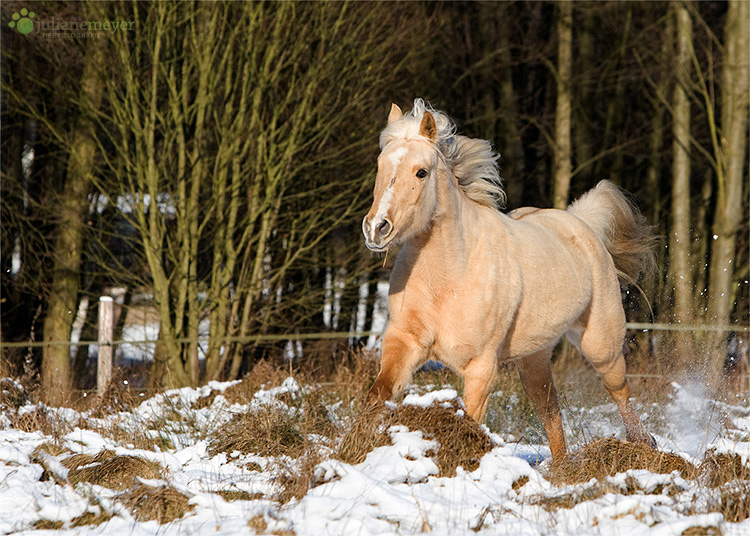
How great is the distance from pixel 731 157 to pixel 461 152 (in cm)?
766

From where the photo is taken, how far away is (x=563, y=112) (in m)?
13.1

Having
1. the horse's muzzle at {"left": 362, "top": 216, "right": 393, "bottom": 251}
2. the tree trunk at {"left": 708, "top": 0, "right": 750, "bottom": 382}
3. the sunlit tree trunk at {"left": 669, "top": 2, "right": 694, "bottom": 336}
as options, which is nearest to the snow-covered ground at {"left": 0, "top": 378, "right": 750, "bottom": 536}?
the horse's muzzle at {"left": 362, "top": 216, "right": 393, "bottom": 251}

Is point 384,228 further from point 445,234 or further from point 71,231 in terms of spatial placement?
point 71,231

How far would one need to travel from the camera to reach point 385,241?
14.0ft

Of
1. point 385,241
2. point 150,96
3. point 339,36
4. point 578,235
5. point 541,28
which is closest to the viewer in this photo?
point 385,241

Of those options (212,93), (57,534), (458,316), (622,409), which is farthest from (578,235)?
(212,93)

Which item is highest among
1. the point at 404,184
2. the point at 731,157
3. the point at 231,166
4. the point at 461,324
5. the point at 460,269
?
the point at 731,157

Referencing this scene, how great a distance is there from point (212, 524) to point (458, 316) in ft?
6.26

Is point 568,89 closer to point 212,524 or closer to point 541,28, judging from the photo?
point 541,28

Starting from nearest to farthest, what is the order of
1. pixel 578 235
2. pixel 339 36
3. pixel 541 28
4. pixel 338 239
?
pixel 578 235 → pixel 339 36 → pixel 338 239 → pixel 541 28

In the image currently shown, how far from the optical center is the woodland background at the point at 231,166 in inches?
410

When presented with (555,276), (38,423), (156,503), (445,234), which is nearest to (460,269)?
(445,234)

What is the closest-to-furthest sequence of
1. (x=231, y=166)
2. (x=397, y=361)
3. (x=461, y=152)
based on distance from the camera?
(x=397, y=361) < (x=461, y=152) < (x=231, y=166)

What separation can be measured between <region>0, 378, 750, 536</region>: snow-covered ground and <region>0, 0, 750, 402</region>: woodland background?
5436 millimetres
